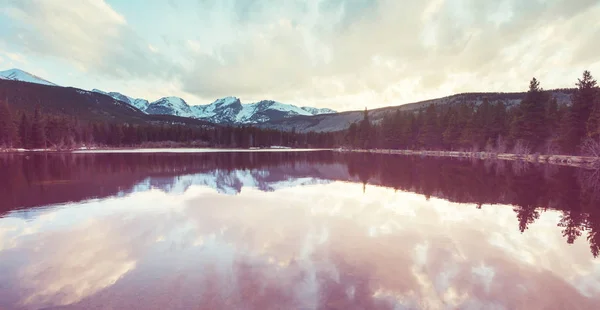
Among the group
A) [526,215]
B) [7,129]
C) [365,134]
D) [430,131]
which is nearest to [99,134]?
→ [7,129]

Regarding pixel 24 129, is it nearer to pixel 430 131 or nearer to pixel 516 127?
pixel 430 131

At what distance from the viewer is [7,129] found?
88.0m

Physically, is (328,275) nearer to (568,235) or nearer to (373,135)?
(568,235)

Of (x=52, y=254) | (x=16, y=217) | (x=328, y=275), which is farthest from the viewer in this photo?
(x=16, y=217)

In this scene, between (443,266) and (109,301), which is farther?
(443,266)

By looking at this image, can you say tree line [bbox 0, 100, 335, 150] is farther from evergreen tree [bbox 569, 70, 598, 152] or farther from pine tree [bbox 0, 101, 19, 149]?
evergreen tree [bbox 569, 70, 598, 152]

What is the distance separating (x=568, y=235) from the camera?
39.0ft

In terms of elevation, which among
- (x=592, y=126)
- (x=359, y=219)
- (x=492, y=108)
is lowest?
(x=359, y=219)

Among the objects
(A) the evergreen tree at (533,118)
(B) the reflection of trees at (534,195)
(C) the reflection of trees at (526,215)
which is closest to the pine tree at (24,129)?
(B) the reflection of trees at (534,195)

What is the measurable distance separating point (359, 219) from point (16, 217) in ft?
52.0

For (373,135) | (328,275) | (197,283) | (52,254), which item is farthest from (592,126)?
(373,135)

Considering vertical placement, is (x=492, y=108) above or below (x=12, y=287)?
above

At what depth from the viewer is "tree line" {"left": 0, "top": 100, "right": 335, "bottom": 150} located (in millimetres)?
97500

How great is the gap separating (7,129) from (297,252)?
116048mm
